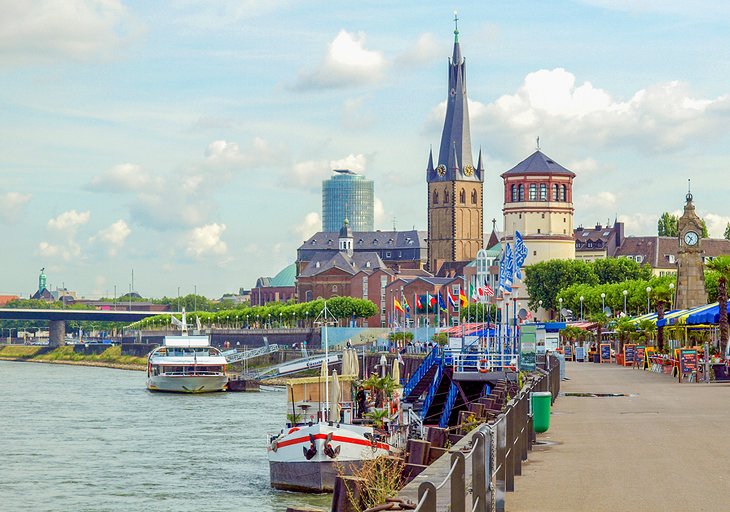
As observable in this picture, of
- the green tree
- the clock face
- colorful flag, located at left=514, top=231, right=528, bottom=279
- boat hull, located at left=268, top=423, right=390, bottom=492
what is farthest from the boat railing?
the green tree

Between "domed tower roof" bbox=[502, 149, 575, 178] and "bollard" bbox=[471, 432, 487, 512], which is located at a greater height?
"domed tower roof" bbox=[502, 149, 575, 178]

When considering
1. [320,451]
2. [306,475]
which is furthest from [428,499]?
[306,475]

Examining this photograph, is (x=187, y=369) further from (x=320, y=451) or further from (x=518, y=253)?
(x=320, y=451)

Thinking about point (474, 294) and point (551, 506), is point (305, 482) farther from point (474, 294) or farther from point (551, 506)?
point (474, 294)

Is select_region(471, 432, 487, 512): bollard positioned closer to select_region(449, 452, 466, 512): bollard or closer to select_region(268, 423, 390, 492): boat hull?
select_region(449, 452, 466, 512): bollard

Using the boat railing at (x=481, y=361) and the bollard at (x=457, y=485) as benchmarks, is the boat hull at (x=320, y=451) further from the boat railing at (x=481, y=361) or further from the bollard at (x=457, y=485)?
the bollard at (x=457, y=485)

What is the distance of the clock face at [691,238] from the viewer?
80.4 metres

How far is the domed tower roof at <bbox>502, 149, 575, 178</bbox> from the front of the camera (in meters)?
160

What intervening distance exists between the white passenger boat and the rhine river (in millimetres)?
8698

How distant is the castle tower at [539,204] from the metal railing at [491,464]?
138 m

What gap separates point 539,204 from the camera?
160 metres

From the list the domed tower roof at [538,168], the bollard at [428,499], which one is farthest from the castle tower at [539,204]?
the bollard at [428,499]

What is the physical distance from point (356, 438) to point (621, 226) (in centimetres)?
16564

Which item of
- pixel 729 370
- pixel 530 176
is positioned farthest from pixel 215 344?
pixel 729 370
